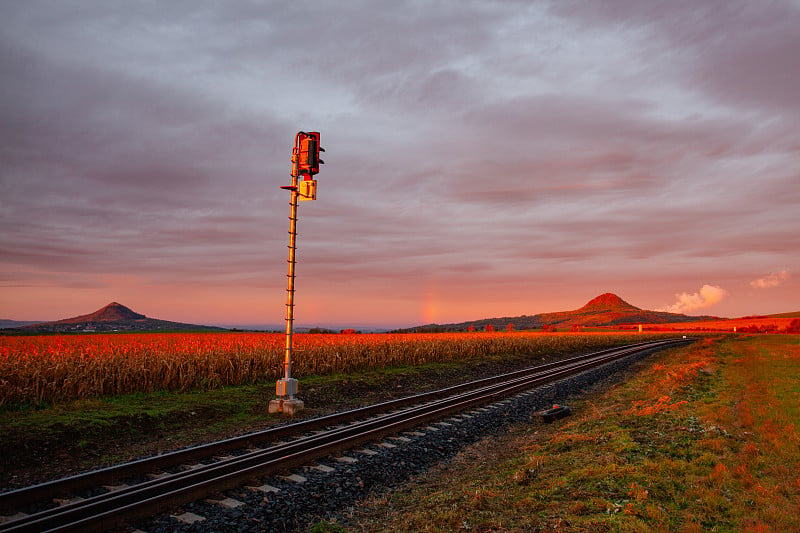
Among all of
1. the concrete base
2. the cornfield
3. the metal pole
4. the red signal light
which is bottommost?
the concrete base

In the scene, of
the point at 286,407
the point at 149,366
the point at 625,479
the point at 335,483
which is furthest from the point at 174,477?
the point at 149,366

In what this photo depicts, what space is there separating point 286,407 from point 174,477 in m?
6.31

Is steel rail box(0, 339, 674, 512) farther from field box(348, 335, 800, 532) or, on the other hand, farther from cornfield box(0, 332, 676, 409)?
cornfield box(0, 332, 676, 409)

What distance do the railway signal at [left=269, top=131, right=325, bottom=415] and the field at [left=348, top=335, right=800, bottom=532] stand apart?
231 inches

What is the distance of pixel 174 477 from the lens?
745 centimetres

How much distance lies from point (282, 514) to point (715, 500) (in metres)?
6.11

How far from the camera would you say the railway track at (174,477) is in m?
6.04

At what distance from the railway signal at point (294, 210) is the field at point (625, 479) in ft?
19.2

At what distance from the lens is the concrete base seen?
13.6 m

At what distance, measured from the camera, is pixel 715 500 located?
21.7ft

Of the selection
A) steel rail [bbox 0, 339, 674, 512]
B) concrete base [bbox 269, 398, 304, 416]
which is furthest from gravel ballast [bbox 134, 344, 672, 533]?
concrete base [bbox 269, 398, 304, 416]

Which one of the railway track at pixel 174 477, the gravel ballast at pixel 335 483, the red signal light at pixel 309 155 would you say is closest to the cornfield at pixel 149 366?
the railway track at pixel 174 477

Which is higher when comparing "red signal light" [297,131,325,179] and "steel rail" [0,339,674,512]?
"red signal light" [297,131,325,179]

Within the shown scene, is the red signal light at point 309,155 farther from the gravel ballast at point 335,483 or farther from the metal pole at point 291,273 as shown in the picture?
the gravel ballast at point 335,483
